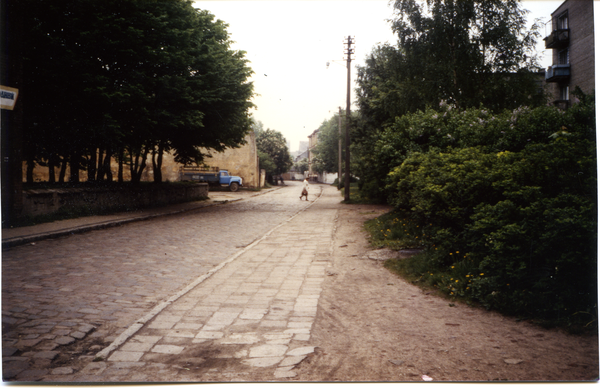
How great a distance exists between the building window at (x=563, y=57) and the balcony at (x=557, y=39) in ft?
0.23

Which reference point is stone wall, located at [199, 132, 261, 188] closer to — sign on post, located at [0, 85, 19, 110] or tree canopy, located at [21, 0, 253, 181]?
tree canopy, located at [21, 0, 253, 181]

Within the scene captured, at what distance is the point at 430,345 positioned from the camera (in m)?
3.46

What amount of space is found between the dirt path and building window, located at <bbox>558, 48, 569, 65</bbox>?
9.43 ft

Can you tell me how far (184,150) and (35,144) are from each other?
10.3 meters

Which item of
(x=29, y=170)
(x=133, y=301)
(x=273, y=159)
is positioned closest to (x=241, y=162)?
(x=273, y=159)

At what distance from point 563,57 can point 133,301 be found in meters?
5.62

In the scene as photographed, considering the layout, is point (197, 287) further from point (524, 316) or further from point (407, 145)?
point (407, 145)

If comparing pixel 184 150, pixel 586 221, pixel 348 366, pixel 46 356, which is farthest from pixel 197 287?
pixel 184 150

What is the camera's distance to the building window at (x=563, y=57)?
444cm

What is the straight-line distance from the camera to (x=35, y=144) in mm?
11609

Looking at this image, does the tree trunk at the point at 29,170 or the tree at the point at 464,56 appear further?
the tree at the point at 464,56

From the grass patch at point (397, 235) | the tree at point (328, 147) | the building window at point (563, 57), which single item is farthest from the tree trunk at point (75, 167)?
the tree at point (328, 147)

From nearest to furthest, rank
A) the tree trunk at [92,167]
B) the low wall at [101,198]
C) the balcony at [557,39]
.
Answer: the balcony at [557,39] → the low wall at [101,198] → the tree trunk at [92,167]

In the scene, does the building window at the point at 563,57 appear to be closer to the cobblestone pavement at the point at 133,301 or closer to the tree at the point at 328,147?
the cobblestone pavement at the point at 133,301
